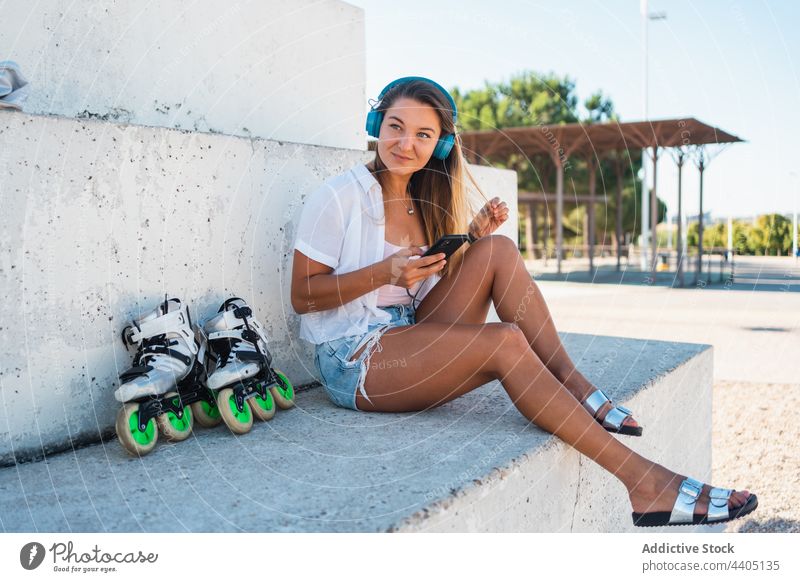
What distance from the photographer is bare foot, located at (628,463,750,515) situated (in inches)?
80.7

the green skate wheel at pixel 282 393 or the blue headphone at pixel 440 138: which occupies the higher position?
the blue headphone at pixel 440 138

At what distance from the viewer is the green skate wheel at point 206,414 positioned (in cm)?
232

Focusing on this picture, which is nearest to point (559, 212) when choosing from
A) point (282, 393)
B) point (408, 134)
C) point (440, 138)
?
point (440, 138)

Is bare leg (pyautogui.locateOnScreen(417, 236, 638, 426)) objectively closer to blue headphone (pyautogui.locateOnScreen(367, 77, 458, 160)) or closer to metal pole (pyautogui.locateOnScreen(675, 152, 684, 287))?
blue headphone (pyautogui.locateOnScreen(367, 77, 458, 160))

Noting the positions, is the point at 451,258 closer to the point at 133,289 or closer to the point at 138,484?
the point at 133,289

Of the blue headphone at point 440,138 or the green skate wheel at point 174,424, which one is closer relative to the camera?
the green skate wheel at point 174,424

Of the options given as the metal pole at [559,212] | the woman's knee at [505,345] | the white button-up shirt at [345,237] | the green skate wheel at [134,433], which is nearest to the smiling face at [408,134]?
the white button-up shirt at [345,237]

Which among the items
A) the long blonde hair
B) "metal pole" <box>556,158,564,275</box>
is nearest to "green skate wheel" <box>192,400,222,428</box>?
the long blonde hair

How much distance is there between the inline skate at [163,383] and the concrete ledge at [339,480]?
0.19 ft

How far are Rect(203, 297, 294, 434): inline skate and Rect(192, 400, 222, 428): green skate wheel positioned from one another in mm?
100

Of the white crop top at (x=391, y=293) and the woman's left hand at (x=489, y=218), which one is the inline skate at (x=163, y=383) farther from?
the woman's left hand at (x=489, y=218)

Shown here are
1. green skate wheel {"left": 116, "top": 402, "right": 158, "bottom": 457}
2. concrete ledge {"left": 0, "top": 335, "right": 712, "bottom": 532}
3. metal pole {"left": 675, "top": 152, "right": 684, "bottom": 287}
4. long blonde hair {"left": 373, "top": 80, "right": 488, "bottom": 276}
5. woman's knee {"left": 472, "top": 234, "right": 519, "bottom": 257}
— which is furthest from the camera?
metal pole {"left": 675, "top": 152, "right": 684, "bottom": 287}

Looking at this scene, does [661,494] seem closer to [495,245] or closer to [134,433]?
[495,245]
